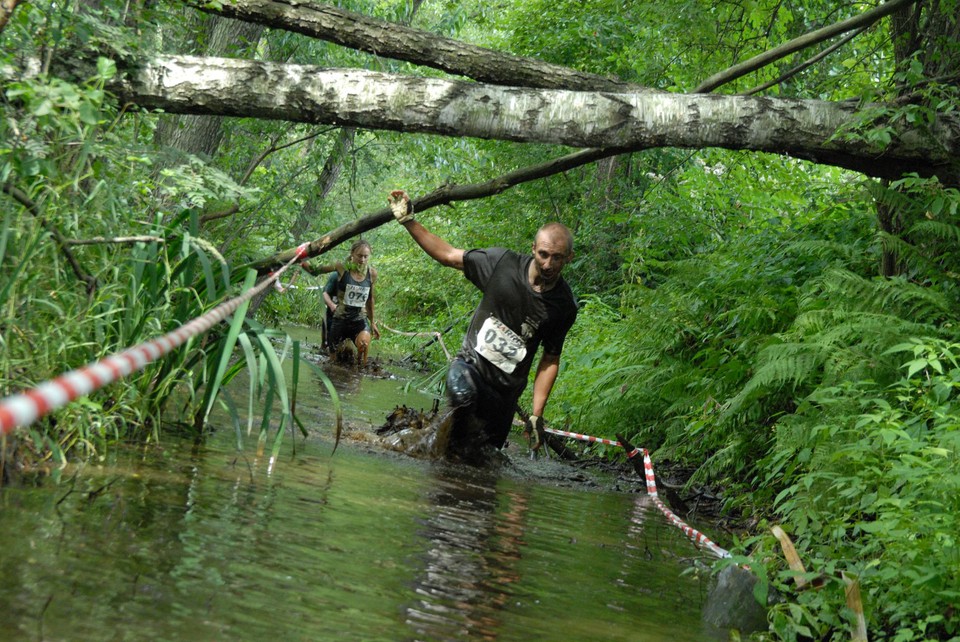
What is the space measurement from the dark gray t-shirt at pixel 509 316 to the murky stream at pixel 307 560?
1.46 meters

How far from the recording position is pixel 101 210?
211 inches

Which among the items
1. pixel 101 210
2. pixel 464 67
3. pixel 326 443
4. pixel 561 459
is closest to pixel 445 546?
pixel 101 210

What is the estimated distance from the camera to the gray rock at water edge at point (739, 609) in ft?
14.3

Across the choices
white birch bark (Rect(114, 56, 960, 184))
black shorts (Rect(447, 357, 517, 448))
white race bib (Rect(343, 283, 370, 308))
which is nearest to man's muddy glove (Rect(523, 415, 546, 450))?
black shorts (Rect(447, 357, 517, 448))

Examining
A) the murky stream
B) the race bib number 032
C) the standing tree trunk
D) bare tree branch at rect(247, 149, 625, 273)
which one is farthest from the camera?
the standing tree trunk

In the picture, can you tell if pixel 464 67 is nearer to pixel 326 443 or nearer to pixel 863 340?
pixel 326 443

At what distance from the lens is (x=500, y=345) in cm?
779

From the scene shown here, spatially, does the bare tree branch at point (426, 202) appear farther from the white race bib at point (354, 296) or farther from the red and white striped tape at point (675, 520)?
the white race bib at point (354, 296)

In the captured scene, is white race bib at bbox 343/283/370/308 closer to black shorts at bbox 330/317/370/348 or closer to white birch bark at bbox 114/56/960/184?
black shorts at bbox 330/317/370/348

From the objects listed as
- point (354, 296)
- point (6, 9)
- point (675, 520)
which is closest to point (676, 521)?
point (675, 520)

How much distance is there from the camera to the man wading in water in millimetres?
7521

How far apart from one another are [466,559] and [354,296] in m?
10.4

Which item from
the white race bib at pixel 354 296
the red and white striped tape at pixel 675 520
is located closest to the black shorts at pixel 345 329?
the white race bib at pixel 354 296

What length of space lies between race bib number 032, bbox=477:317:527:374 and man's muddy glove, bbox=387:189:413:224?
126 centimetres
